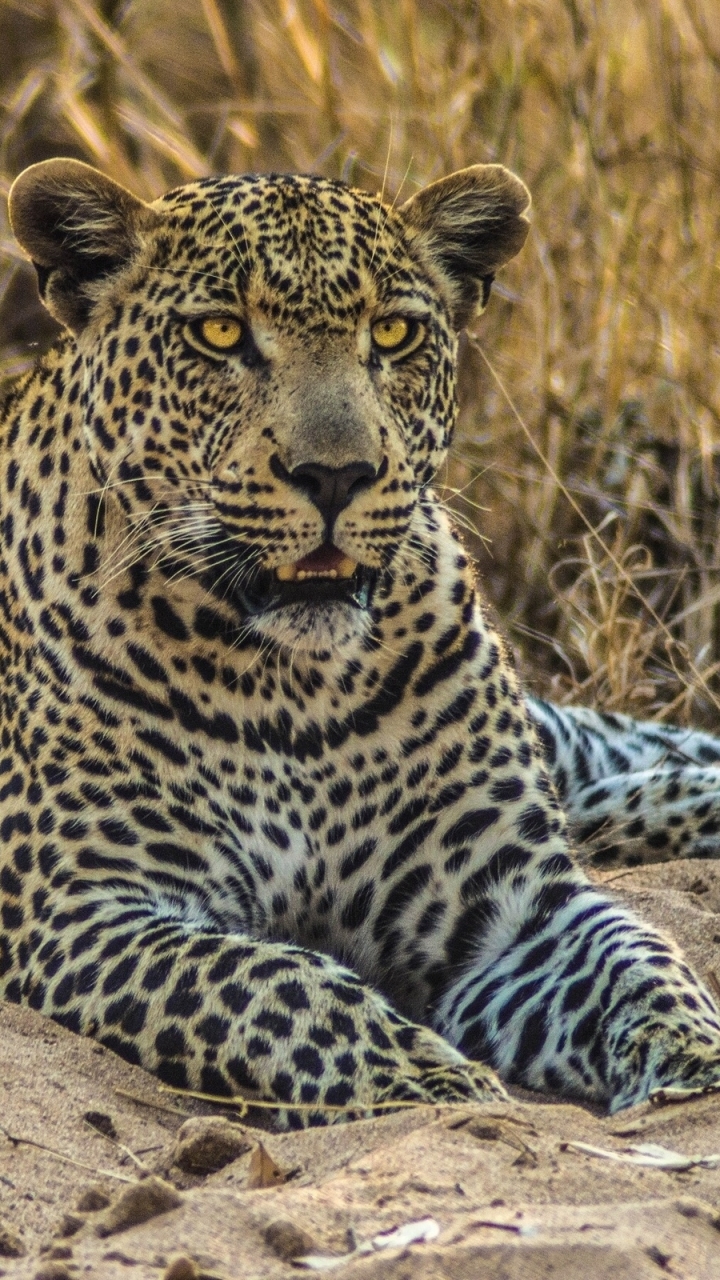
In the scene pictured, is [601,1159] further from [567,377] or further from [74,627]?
[567,377]

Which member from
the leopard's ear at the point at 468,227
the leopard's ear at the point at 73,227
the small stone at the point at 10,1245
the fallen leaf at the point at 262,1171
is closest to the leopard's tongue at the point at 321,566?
the leopard's ear at the point at 73,227

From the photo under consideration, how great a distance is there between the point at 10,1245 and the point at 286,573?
1.62 m

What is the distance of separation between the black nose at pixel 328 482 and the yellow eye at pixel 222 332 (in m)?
0.41

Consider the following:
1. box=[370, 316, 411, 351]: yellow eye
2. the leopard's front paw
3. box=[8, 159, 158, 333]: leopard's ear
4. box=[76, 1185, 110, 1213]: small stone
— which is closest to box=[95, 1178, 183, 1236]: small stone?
box=[76, 1185, 110, 1213]: small stone

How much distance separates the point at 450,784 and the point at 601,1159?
1561 mm

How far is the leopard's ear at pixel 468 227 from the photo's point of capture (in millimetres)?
4895

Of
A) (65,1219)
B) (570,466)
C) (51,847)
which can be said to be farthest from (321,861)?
(570,466)

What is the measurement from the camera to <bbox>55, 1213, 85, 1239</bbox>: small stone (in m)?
3.08

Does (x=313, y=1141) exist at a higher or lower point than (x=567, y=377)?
lower

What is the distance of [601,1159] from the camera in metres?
3.36

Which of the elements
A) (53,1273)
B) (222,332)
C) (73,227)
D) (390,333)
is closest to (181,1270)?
(53,1273)

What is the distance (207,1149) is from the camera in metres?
3.57

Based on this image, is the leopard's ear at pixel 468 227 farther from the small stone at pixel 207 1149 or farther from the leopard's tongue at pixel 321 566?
the small stone at pixel 207 1149

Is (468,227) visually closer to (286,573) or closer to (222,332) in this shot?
(222,332)
